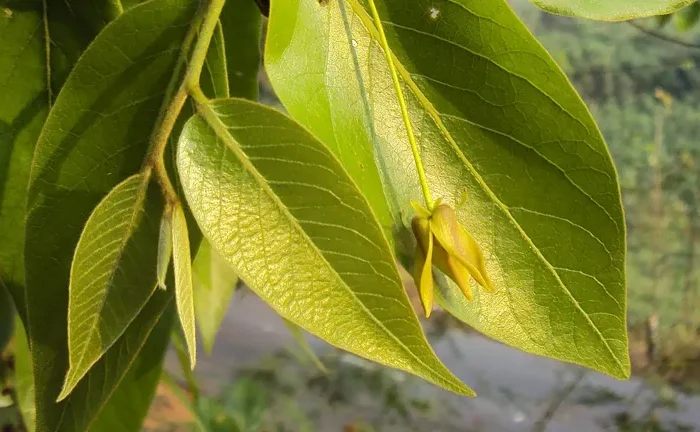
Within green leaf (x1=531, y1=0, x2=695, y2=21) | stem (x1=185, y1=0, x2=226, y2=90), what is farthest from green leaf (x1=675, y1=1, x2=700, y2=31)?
stem (x1=185, y1=0, x2=226, y2=90)

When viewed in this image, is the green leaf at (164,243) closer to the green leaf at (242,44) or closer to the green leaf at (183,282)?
the green leaf at (183,282)

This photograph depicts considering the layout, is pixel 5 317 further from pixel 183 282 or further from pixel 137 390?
pixel 183 282

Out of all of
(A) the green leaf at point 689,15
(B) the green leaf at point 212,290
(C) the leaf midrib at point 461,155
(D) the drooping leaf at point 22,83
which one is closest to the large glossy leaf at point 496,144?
(C) the leaf midrib at point 461,155

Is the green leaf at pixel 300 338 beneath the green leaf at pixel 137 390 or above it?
beneath

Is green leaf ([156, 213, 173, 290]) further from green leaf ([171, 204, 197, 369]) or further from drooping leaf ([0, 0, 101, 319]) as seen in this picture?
drooping leaf ([0, 0, 101, 319])

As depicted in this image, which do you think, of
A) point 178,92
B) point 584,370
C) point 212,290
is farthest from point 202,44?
point 584,370
